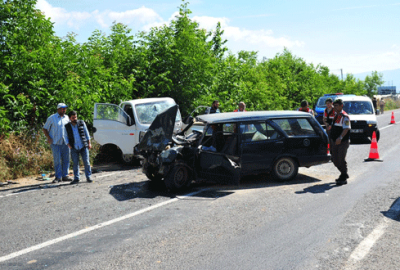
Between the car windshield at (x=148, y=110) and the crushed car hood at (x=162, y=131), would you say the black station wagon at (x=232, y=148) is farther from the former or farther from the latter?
the car windshield at (x=148, y=110)

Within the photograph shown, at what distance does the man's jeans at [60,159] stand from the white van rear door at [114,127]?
215 centimetres

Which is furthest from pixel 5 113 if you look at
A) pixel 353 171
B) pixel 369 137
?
pixel 369 137

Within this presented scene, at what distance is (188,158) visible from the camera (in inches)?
346

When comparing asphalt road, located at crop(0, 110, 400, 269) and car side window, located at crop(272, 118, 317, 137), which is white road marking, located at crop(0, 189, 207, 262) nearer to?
asphalt road, located at crop(0, 110, 400, 269)

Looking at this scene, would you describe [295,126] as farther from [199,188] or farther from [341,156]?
[199,188]

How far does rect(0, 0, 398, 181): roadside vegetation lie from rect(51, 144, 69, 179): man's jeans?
1464 mm

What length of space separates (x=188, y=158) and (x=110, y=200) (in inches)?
73.3

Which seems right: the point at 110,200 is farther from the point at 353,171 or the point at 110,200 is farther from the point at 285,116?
the point at 353,171

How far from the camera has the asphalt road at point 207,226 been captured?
4.91 meters

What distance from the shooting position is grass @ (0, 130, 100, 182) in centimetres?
1089

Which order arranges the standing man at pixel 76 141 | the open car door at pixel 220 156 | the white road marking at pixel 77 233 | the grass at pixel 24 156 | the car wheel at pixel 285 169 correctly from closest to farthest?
the white road marking at pixel 77 233 → the open car door at pixel 220 156 → the car wheel at pixel 285 169 → the standing man at pixel 76 141 → the grass at pixel 24 156

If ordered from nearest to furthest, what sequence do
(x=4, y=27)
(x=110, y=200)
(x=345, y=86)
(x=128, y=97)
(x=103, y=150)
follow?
1. (x=110, y=200)
2. (x=4, y=27)
3. (x=103, y=150)
4. (x=128, y=97)
5. (x=345, y=86)

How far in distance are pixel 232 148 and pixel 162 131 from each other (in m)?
1.61

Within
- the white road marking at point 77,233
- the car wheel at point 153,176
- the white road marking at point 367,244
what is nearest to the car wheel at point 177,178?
the white road marking at point 77,233
